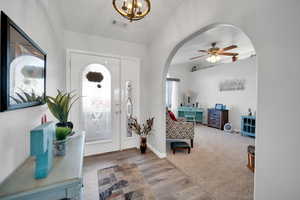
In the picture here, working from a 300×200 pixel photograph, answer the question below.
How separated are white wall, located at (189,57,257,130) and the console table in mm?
5113

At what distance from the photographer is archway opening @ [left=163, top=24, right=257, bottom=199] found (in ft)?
6.66

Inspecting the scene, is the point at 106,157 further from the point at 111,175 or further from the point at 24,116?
the point at 24,116

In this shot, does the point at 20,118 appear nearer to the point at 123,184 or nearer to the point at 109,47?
the point at 123,184

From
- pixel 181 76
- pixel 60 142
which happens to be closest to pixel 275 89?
pixel 60 142

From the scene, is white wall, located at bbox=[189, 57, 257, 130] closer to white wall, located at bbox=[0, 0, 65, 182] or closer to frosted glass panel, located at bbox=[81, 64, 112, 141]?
frosted glass panel, located at bbox=[81, 64, 112, 141]

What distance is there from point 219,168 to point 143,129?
66.6 inches

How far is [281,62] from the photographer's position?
0.95m

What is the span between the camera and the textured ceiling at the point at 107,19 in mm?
2076

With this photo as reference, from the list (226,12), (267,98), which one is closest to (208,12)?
(226,12)

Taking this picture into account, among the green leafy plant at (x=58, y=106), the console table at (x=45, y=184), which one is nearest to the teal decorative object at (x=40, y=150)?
the console table at (x=45, y=184)

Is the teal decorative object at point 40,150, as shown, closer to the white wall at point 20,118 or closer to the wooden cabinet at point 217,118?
the white wall at point 20,118

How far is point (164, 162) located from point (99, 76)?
2268 millimetres

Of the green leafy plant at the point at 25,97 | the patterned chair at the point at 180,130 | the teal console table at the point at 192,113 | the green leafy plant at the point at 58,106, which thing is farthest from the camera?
the teal console table at the point at 192,113

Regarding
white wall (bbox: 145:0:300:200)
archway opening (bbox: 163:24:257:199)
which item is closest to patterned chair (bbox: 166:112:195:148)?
archway opening (bbox: 163:24:257:199)
